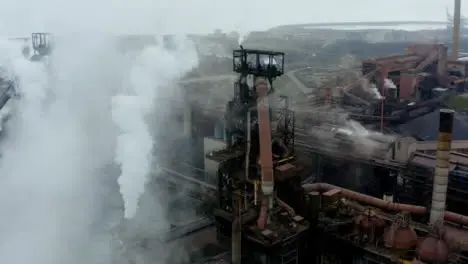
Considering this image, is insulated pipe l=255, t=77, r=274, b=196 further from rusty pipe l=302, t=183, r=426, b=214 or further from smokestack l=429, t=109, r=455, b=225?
smokestack l=429, t=109, r=455, b=225

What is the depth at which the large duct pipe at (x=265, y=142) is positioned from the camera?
15367 millimetres

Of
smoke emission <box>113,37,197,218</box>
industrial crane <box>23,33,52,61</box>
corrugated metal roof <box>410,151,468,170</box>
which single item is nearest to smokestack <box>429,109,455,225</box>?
corrugated metal roof <box>410,151,468,170</box>

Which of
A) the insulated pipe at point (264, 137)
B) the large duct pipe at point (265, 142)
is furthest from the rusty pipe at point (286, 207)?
the insulated pipe at point (264, 137)

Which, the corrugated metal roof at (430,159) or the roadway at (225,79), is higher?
the roadway at (225,79)

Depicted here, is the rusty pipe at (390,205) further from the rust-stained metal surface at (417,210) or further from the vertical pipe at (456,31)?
the vertical pipe at (456,31)

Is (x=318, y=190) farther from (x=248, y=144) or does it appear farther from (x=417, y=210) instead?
(x=248, y=144)

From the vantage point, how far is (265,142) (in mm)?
15703

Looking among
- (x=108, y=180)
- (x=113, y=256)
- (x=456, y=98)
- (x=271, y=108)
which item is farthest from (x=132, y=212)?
(x=456, y=98)

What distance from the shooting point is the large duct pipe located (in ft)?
50.4

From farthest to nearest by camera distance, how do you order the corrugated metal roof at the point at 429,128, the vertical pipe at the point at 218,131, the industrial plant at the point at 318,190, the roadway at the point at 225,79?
1. the roadway at the point at 225,79
2. the vertical pipe at the point at 218,131
3. the corrugated metal roof at the point at 429,128
4. the industrial plant at the point at 318,190

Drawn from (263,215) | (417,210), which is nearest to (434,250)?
(417,210)

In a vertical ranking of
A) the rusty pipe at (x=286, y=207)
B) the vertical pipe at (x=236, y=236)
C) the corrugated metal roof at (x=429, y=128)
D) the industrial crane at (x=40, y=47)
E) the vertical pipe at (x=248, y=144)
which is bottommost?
the vertical pipe at (x=236, y=236)

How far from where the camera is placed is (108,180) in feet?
80.9

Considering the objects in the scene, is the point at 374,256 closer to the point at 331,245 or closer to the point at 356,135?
the point at 331,245
